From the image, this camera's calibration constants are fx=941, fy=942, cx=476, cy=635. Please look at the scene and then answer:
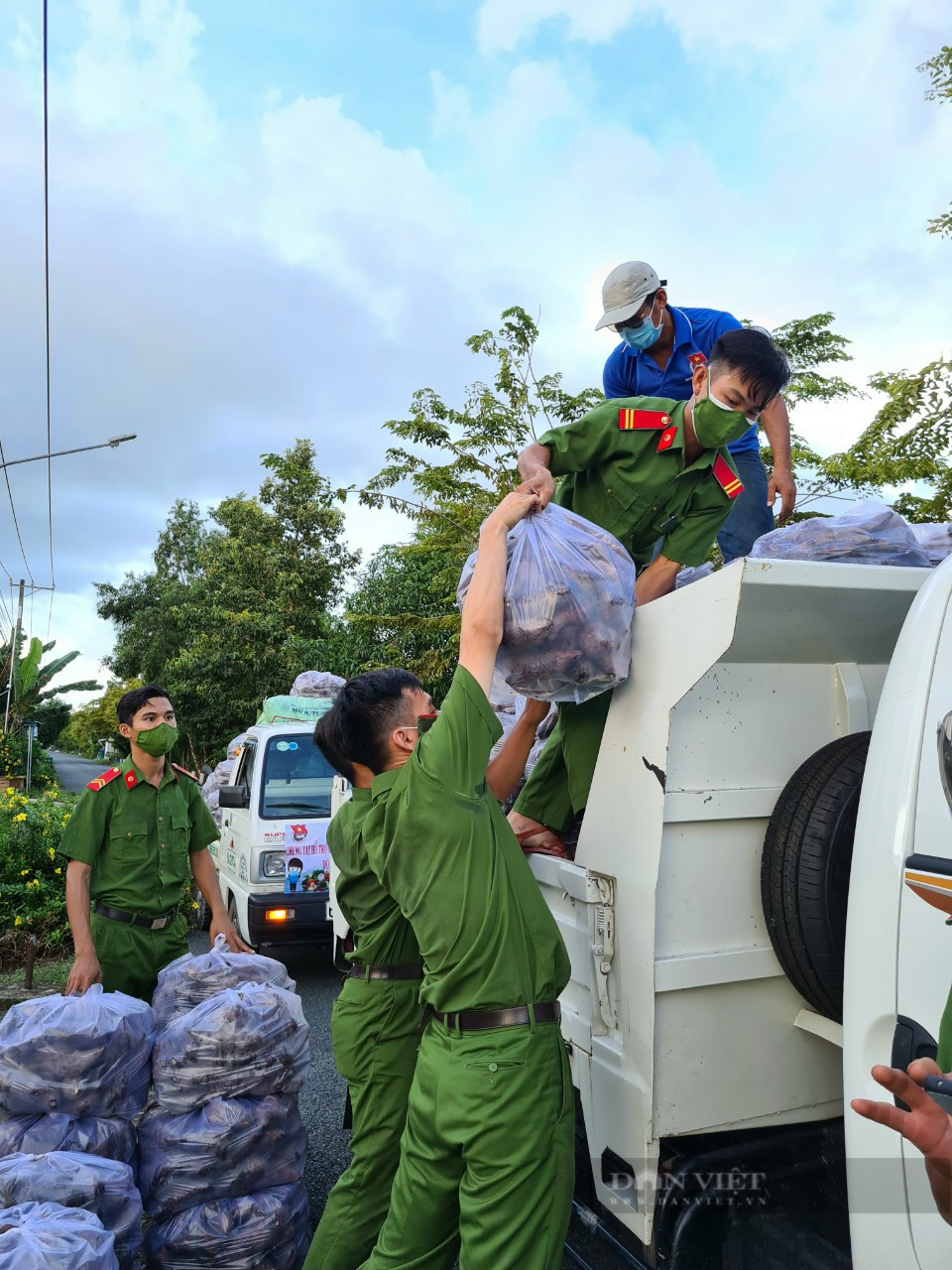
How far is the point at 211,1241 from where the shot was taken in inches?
105

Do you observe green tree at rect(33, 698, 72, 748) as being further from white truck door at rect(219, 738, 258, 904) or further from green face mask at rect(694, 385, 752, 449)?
green face mask at rect(694, 385, 752, 449)

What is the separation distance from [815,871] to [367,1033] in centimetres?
129

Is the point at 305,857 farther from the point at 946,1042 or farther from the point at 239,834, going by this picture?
the point at 946,1042

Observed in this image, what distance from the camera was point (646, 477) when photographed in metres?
2.73

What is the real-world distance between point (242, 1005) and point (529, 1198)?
138cm

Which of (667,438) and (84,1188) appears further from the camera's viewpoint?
(667,438)

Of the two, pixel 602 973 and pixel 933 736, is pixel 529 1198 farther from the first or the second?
pixel 933 736

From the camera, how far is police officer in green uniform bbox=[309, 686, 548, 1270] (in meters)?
2.43

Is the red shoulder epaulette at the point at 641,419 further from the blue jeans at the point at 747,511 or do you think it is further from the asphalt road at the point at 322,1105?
the asphalt road at the point at 322,1105

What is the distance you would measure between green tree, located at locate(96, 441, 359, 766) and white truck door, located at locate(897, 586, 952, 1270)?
14.2m

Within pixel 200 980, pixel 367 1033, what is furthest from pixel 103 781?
pixel 367 1033

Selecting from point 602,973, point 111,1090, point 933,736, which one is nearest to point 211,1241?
point 111,1090

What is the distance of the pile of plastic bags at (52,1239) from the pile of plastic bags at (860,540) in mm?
2264

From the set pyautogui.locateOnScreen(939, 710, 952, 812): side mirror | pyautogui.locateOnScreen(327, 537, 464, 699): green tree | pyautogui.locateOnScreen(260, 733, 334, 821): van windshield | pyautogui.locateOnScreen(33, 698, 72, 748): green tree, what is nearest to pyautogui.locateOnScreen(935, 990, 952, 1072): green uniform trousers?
pyautogui.locateOnScreen(939, 710, 952, 812): side mirror
